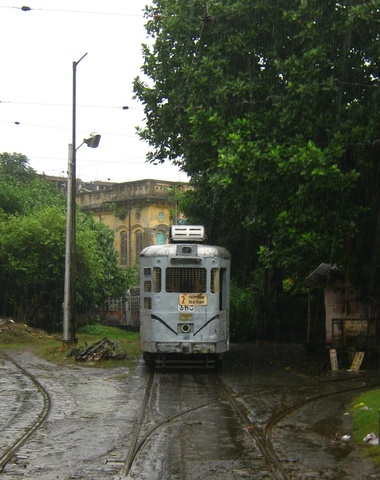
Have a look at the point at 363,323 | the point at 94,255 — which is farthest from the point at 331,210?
the point at 94,255

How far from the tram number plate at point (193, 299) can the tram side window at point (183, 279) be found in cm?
17

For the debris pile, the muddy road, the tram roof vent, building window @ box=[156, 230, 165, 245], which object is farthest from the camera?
building window @ box=[156, 230, 165, 245]

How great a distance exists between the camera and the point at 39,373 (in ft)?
59.6

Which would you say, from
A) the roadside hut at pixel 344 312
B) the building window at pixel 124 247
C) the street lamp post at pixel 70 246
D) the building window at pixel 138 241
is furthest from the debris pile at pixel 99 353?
the building window at pixel 124 247

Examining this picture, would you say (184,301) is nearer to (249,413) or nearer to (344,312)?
(344,312)

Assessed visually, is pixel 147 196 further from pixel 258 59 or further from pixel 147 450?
pixel 147 450

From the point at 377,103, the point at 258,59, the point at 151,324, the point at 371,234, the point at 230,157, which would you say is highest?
the point at 258,59

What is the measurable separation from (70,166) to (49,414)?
12.9 meters

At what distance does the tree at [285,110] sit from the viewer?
1673 cm

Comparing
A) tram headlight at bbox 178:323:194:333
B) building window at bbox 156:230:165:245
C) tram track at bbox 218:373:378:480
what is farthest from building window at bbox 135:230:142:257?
tram track at bbox 218:373:378:480

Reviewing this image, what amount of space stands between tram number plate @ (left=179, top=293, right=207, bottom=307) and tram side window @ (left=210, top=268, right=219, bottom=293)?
289mm

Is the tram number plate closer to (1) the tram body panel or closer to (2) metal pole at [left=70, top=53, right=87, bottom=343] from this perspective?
(1) the tram body panel

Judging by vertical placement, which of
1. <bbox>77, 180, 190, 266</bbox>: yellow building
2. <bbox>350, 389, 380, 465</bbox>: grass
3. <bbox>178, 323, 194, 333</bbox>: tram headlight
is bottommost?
<bbox>350, 389, 380, 465</bbox>: grass

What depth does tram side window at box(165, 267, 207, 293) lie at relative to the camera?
18141 millimetres
